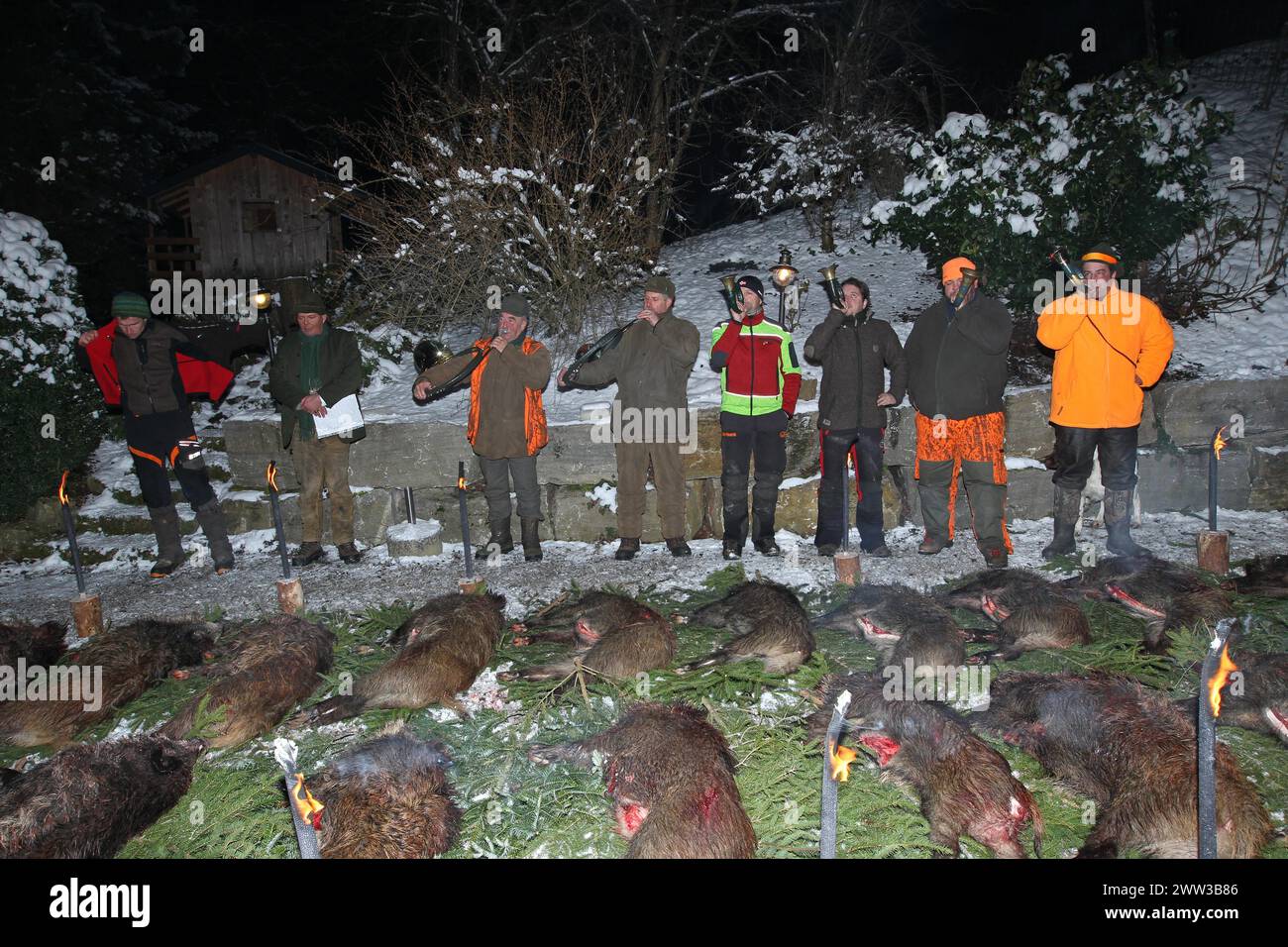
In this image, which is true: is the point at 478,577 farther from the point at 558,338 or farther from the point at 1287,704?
the point at 1287,704

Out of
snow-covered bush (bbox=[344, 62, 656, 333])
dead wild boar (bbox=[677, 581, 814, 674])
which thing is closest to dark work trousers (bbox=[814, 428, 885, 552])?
dead wild boar (bbox=[677, 581, 814, 674])

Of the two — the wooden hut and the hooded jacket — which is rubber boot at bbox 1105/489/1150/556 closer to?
the hooded jacket

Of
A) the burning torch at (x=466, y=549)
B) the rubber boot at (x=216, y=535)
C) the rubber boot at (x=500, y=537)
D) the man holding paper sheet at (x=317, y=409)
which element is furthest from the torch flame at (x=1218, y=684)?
the rubber boot at (x=216, y=535)

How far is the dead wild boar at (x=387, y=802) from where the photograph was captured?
296cm

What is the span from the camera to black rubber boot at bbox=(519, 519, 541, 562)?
6865 millimetres

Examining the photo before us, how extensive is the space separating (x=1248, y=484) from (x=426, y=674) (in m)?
7.28

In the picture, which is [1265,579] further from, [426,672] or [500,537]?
[500,537]

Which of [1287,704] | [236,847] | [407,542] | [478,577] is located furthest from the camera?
[407,542]

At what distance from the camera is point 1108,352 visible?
5961 millimetres

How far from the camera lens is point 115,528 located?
7.63 metres

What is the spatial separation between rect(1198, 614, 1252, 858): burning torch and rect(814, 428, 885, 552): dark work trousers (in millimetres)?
4292

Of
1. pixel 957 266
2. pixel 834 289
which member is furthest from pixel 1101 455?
pixel 834 289

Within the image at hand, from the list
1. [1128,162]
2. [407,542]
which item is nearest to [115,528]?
[407,542]

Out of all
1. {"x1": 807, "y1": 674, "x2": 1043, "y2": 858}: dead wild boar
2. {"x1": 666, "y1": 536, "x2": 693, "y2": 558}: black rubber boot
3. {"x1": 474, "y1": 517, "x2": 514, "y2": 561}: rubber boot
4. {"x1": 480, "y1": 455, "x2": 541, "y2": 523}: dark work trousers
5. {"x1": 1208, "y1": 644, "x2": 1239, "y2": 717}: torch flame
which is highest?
{"x1": 480, "y1": 455, "x2": 541, "y2": 523}: dark work trousers
